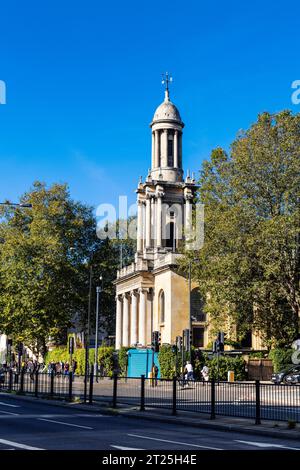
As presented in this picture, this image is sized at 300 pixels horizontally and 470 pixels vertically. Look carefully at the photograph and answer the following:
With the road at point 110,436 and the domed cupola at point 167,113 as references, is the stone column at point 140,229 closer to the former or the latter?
the domed cupola at point 167,113

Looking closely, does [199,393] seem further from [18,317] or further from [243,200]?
[18,317]

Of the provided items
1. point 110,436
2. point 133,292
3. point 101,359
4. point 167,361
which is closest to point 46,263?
point 133,292

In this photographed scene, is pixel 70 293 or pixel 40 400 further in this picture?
pixel 70 293

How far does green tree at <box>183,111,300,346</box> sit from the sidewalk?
19.7 meters

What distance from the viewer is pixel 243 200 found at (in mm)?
46594

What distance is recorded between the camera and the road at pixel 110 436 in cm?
1365

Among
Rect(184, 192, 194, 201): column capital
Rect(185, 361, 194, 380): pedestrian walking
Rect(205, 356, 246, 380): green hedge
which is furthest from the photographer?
Rect(184, 192, 194, 201): column capital

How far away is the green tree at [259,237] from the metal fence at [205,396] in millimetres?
17045

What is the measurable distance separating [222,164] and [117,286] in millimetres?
33057

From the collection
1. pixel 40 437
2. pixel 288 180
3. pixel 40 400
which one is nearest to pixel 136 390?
pixel 40 400

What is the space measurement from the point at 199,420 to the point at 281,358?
26401mm

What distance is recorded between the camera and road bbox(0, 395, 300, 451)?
13648mm

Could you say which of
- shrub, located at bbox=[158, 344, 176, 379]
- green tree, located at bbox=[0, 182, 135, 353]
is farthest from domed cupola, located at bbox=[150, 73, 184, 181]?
shrub, located at bbox=[158, 344, 176, 379]

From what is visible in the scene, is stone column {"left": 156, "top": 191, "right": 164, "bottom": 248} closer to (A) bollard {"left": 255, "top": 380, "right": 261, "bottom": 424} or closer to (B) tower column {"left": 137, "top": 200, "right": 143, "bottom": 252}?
(B) tower column {"left": 137, "top": 200, "right": 143, "bottom": 252}
